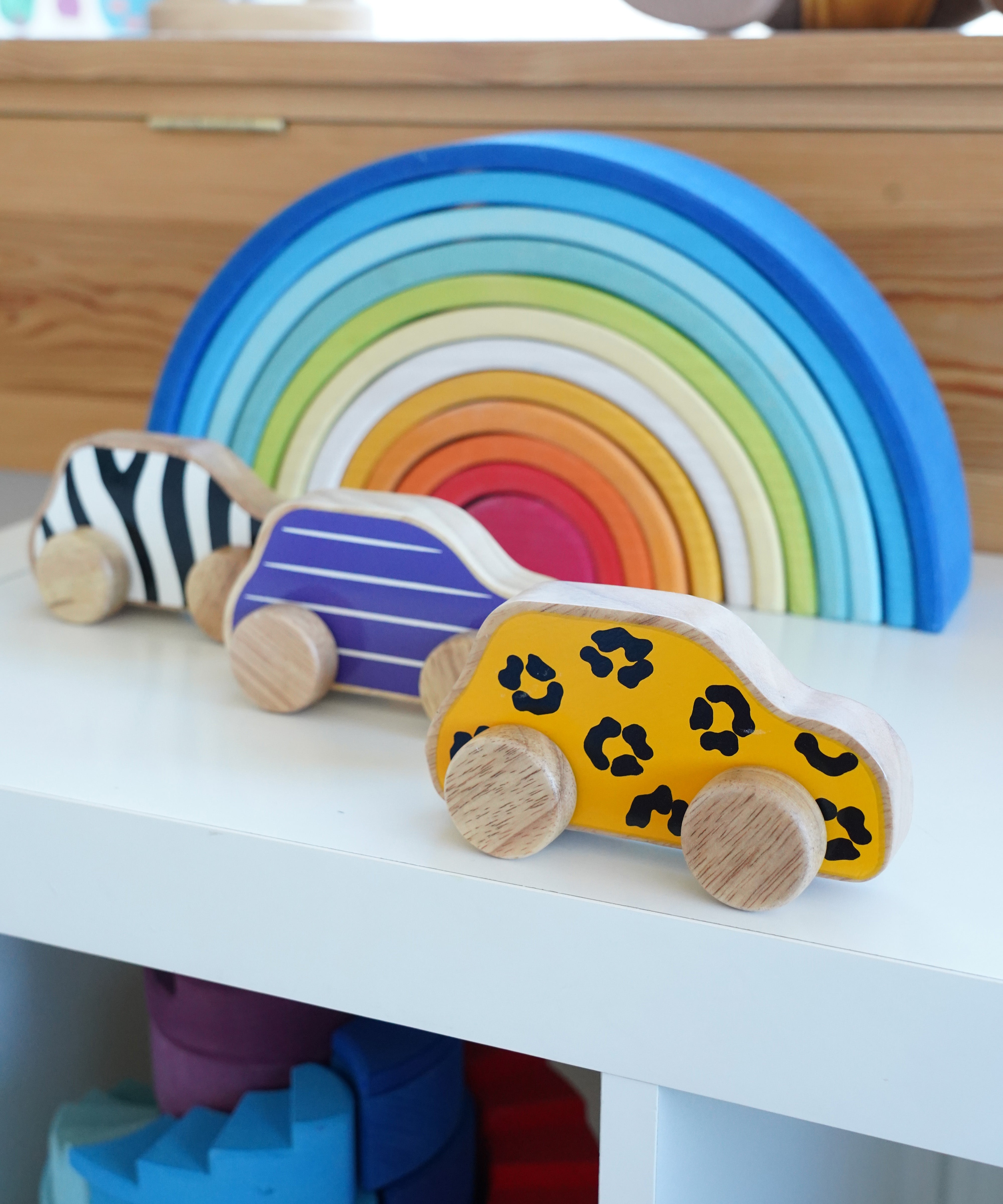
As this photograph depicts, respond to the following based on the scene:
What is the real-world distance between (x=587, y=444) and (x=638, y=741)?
11.5 inches

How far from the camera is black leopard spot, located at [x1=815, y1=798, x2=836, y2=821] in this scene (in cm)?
40

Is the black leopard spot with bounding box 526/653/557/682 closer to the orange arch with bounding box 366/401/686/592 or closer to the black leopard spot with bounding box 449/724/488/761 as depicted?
the black leopard spot with bounding box 449/724/488/761

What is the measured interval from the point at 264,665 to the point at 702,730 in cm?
23

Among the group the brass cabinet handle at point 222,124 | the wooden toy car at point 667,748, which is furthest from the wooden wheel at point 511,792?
the brass cabinet handle at point 222,124

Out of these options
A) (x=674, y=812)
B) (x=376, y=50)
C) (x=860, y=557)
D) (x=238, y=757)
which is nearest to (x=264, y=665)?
(x=238, y=757)

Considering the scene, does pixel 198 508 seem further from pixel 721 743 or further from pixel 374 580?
pixel 721 743

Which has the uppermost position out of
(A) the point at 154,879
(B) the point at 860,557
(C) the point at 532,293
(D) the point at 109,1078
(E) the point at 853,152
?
(E) the point at 853,152

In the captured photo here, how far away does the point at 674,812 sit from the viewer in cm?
43

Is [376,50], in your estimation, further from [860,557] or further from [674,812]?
[674,812]

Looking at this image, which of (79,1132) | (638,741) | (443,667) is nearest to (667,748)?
(638,741)

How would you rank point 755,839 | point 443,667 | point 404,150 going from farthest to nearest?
point 404,150, point 443,667, point 755,839

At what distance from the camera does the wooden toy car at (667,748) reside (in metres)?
0.39

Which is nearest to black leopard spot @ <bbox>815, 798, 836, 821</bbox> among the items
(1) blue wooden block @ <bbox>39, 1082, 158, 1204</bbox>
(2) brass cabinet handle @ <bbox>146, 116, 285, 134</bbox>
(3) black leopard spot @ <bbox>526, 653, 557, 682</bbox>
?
(3) black leopard spot @ <bbox>526, 653, 557, 682</bbox>

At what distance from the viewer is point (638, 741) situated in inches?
16.7
